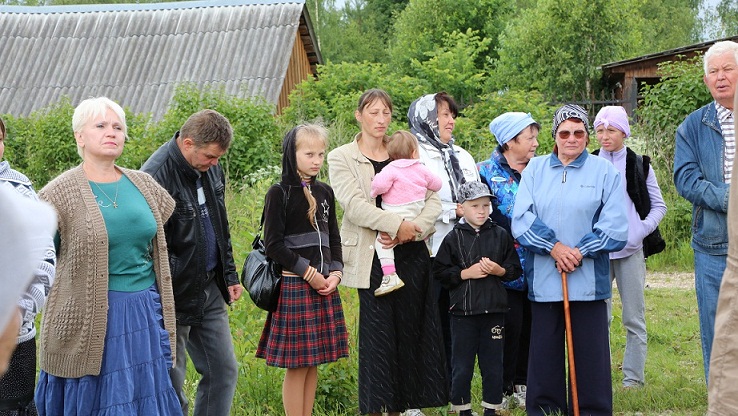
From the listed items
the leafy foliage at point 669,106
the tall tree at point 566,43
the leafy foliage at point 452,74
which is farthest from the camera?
the tall tree at point 566,43

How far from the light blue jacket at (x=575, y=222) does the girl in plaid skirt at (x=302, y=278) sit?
120 cm

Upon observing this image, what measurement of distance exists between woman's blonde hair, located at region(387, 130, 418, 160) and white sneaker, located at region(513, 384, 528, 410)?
1.81 m

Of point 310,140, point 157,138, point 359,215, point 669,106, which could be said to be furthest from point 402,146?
point 157,138

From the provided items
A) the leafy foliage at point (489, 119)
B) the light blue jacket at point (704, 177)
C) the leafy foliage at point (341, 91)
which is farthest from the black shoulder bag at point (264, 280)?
the leafy foliage at point (341, 91)

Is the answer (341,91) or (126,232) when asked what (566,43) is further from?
(126,232)

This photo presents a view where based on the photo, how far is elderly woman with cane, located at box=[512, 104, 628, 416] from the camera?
562 centimetres

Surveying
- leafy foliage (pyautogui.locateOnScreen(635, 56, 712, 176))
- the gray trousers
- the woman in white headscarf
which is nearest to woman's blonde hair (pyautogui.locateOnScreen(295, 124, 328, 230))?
the woman in white headscarf

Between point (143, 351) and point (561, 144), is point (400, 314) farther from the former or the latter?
point (143, 351)

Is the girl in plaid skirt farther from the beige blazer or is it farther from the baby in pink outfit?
the baby in pink outfit

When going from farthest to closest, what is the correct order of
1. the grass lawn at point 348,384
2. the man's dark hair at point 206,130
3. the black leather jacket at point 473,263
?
the grass lawn at point 348,384 < the black leather jacket at point 473,263 < the man's dark hair at point 206,130

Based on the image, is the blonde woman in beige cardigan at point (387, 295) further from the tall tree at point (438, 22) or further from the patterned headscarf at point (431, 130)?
the tall tree at point (438, 22)

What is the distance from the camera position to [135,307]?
4.55 metres

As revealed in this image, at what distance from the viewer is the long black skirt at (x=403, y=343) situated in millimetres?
5699

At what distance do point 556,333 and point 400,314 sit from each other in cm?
95
